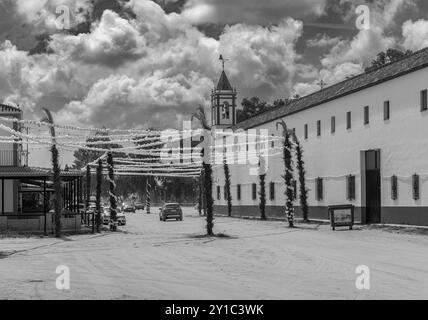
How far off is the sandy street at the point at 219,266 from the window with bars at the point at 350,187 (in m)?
12.1

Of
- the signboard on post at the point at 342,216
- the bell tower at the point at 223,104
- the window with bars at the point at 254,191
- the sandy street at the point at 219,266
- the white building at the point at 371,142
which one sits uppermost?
the bell tower at the point at 223,104

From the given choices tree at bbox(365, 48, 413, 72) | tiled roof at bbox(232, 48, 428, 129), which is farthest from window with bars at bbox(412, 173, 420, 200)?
tree at bbox(365, 48, 413, 72)

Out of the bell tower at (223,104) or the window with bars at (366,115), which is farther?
the bell tower at (223,104)

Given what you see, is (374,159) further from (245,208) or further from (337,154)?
(245,208)

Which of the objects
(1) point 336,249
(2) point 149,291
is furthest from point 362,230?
(2) point 149,291

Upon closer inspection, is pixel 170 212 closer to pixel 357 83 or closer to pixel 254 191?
pixel 254 191

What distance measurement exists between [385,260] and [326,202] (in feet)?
90.4

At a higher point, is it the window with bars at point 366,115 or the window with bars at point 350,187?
the window with bars at point 366,115

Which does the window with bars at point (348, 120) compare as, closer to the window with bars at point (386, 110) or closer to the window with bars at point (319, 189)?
the window with bars at point (386, 110)

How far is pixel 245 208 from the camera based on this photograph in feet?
214

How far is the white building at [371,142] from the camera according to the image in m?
35.3

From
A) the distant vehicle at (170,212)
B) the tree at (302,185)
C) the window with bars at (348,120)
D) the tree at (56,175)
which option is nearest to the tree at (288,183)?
the window with bars at (348,120)

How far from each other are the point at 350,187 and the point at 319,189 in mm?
5771

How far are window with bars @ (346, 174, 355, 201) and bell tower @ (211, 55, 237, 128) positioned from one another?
45.1 m
